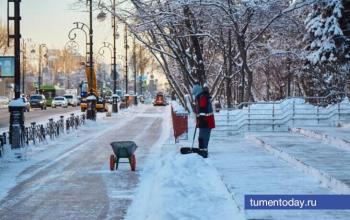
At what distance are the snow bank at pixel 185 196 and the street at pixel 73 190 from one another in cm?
37

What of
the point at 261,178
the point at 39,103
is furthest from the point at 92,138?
the point at 39,103

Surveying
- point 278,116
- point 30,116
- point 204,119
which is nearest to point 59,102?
point 30,116

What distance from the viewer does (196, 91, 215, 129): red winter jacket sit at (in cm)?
1628

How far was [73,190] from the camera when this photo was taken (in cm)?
1260

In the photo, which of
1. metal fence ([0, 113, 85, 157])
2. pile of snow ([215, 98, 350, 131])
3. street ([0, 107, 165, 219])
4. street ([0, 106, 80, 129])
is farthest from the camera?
street ([0, 106, 80, 129])

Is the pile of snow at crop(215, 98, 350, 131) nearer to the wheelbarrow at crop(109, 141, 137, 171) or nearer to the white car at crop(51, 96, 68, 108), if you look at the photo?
the wheelbarrow at crop(109, 141, 137, 171)

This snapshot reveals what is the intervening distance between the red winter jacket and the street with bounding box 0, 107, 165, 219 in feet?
6.48

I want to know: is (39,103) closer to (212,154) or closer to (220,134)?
(220,134)

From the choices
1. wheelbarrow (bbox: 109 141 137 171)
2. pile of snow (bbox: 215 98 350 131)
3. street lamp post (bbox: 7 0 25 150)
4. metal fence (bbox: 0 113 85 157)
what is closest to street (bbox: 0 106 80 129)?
metal fence (bbox: 0 113 85 157)

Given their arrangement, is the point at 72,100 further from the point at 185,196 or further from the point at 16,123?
the point at 185,196

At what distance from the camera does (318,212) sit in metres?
8.56

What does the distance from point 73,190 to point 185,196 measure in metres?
3.24

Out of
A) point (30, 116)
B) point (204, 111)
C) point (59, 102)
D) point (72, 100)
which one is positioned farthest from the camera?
point (72, 100)

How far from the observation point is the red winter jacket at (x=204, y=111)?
53.4 feet
